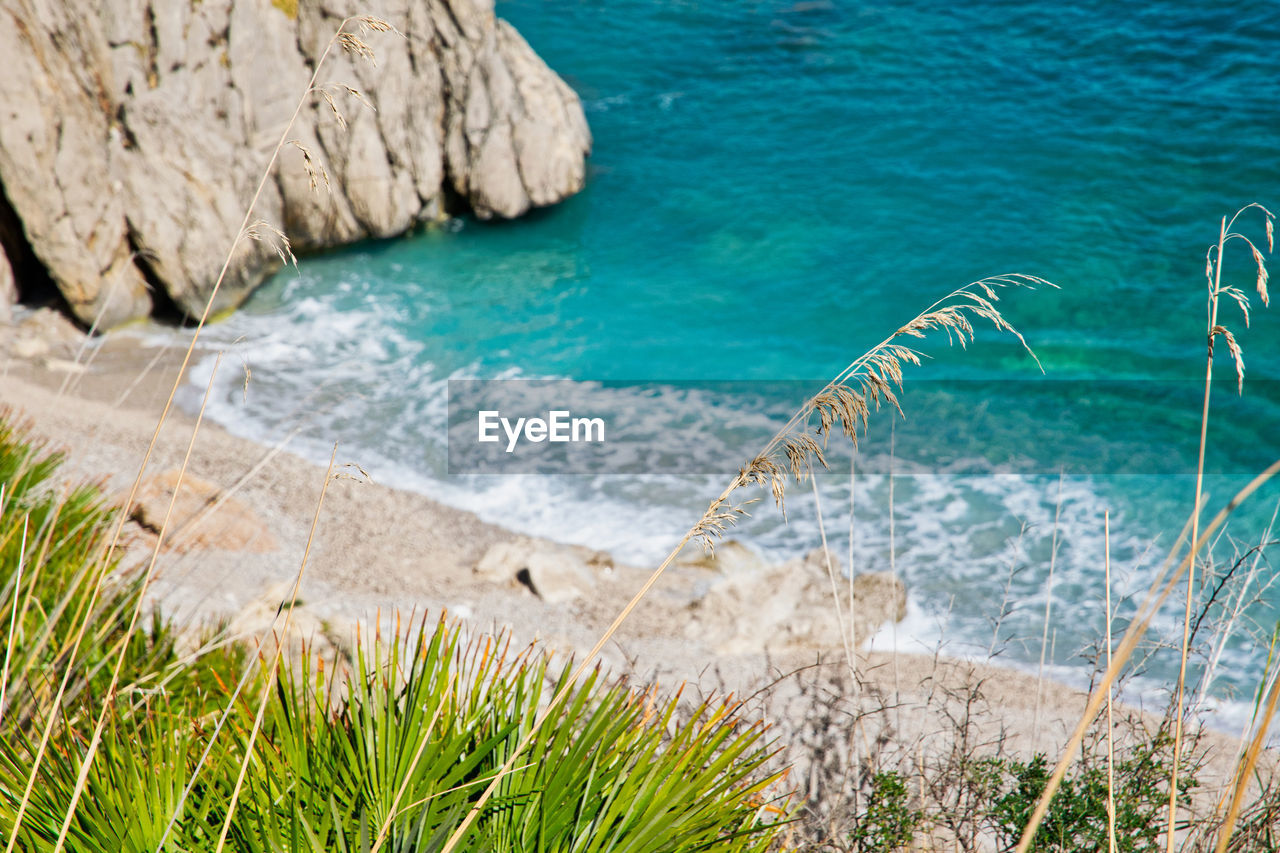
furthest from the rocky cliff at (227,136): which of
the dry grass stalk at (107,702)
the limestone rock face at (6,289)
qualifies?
the dry grass stalk at (107,702)

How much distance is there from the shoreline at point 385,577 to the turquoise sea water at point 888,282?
2.37ft

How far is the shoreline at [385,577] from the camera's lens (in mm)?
5113

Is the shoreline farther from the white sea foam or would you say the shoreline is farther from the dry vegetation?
the dry vegetation

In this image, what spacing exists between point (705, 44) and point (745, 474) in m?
20.6

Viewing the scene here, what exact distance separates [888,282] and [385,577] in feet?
30.7

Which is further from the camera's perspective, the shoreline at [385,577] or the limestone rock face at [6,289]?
the limestone rock face at [6,289]

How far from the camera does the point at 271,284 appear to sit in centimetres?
1327

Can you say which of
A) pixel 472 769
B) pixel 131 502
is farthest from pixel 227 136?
pixel 472 769

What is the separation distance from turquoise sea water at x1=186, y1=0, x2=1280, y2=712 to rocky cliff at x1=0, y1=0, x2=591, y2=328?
0.91m

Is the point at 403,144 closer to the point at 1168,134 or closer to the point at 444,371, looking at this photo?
the point at 444,371

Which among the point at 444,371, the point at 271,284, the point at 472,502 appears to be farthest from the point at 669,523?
the point at 271,284

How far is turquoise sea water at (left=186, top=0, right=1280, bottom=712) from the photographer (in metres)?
9.16

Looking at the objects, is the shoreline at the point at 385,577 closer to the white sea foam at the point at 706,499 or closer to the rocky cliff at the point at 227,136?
the white sea foam at the point at 706,499

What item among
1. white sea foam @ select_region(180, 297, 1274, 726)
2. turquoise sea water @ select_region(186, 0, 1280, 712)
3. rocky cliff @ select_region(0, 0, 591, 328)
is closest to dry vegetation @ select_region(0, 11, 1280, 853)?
white sea foam @ select_region(180, 297, 1274, 726)
